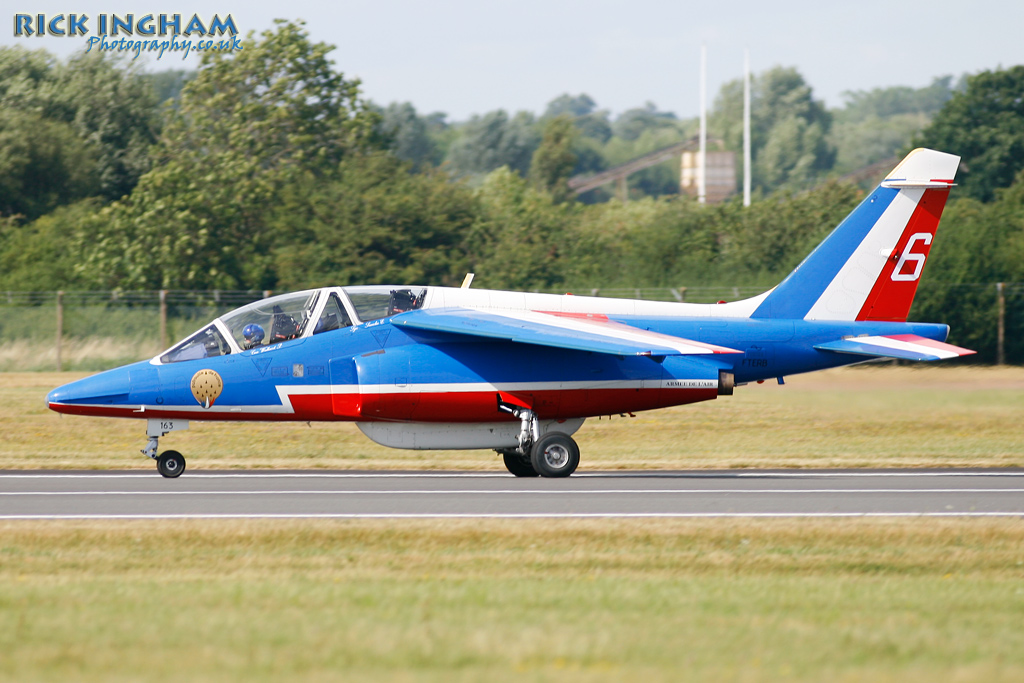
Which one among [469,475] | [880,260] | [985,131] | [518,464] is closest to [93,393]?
[469,475]

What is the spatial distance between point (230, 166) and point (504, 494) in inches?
1321

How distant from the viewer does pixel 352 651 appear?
7.04 m

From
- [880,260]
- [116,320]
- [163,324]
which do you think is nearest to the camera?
[880,260]

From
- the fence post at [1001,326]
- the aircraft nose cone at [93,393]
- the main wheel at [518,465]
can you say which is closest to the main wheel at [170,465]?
the aircraft nose cone at [93,393]

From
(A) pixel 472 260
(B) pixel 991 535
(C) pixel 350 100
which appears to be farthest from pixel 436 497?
(C) pixel 350 100

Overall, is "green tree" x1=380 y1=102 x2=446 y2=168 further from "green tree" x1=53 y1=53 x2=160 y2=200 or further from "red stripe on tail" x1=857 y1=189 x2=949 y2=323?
"red stripe on tail" x1=857 y1=189 x2=949 y2=323

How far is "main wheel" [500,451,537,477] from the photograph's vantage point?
57.9ft

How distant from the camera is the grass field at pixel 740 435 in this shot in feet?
64.3

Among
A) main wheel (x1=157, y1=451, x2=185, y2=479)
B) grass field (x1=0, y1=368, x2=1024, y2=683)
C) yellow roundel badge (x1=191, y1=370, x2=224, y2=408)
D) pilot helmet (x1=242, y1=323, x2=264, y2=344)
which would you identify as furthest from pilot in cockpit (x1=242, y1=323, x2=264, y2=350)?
grass field (x1=0, y1=368, x2=1024, y2=683)

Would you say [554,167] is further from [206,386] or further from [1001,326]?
[206,386]

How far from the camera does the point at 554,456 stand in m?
16.8

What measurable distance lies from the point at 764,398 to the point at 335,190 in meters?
20.9

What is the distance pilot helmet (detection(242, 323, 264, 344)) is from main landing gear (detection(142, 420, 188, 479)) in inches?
55.9

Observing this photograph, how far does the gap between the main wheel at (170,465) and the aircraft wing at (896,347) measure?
9131mm
